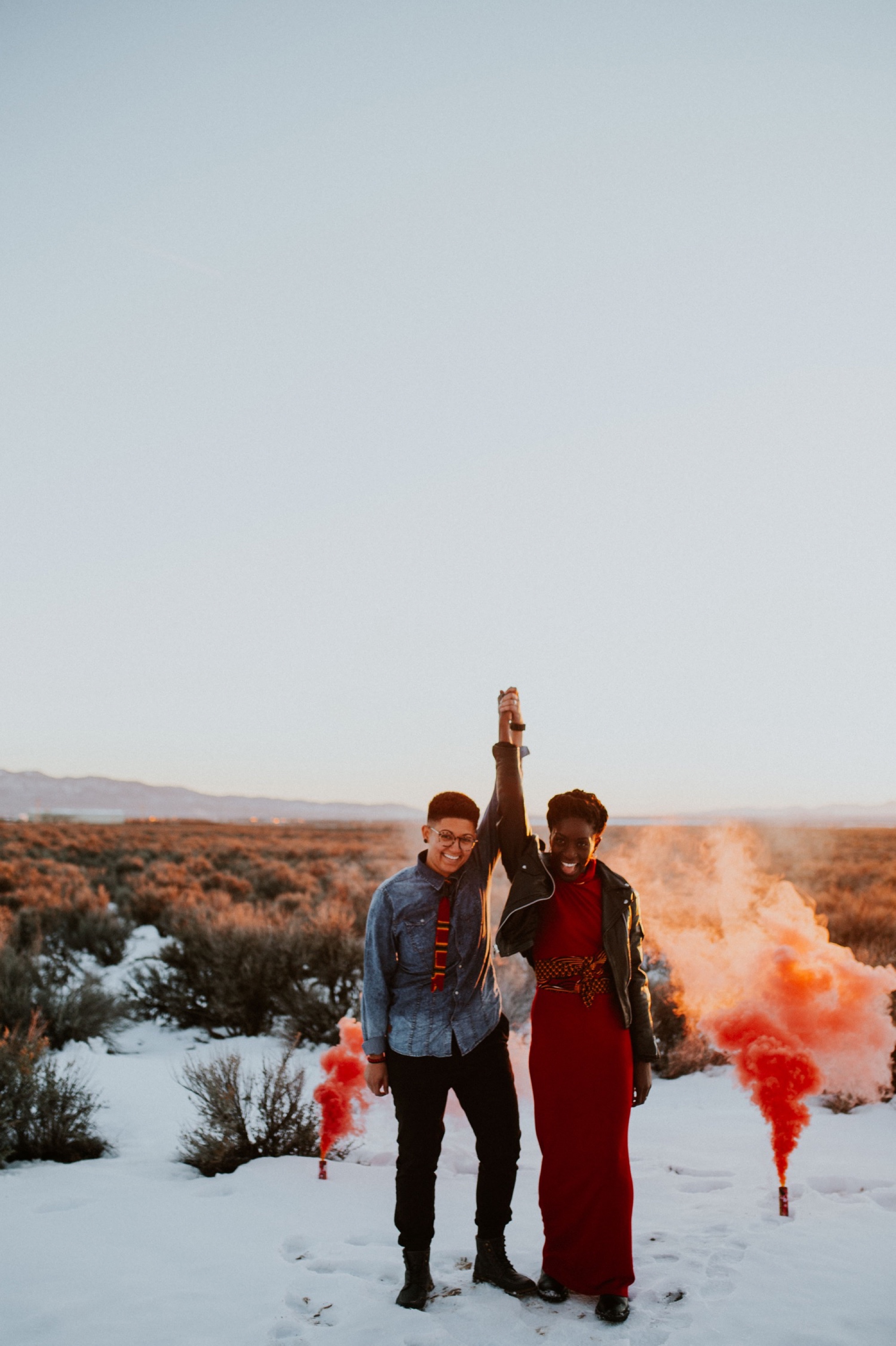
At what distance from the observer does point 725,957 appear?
20.2ft

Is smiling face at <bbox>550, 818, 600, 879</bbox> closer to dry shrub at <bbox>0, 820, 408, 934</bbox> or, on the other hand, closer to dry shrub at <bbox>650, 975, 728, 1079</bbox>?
dry shrub at <bbox>650, 975, 728, 1079</bbox>

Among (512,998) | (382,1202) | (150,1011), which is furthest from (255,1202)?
(150,1011)

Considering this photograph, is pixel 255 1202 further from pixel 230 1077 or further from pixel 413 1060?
pixel 413 1060

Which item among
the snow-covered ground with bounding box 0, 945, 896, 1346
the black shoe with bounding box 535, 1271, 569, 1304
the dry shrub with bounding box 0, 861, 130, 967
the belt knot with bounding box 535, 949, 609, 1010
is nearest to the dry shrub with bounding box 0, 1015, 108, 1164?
the snow-covered ground with bounding box 0, 945, 896, 1346

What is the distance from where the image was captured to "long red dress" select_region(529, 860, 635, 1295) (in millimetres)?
3553

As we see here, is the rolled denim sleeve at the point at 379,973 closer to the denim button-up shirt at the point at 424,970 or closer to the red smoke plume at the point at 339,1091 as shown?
the denim button-up shirt at the point at 424,970

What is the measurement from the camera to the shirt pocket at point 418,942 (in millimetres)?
3785

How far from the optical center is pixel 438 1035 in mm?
3709

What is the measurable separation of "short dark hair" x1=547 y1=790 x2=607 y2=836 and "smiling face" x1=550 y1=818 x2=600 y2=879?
0.06 ft

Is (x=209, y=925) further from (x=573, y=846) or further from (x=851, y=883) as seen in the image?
(x=851, y=883)

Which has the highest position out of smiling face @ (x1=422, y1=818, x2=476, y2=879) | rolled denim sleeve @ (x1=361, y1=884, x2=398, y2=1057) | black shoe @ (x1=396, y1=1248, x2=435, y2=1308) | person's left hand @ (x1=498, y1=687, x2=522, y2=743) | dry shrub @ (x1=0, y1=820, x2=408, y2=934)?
person's left hand @ (x1=498, y1=687, x2=522, y2=743)

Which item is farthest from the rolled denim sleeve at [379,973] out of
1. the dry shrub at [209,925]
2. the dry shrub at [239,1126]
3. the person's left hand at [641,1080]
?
the dry shrub at [209,925]

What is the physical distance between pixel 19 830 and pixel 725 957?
37.5 meters

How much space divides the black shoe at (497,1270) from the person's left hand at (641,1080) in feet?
2.74
